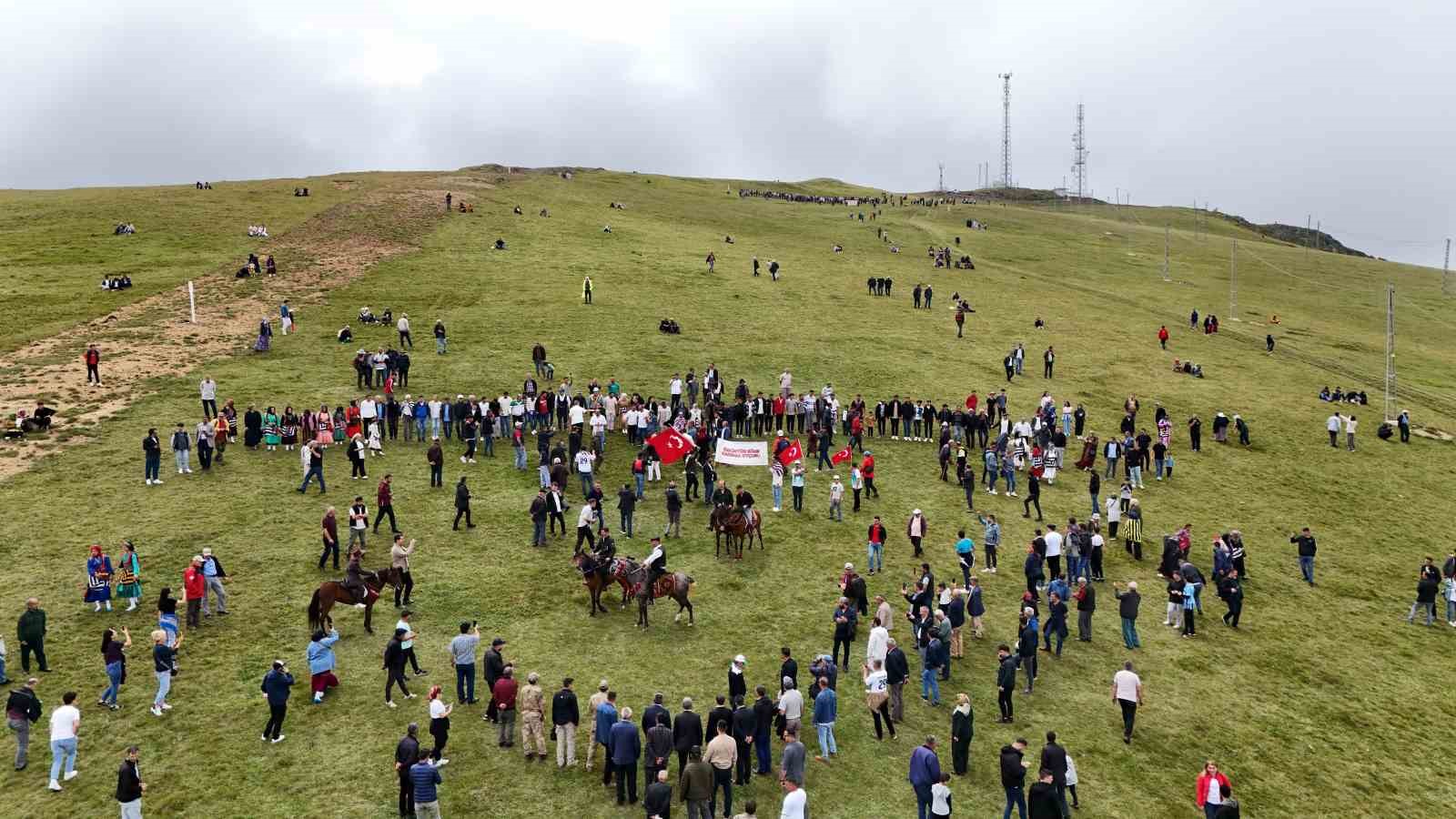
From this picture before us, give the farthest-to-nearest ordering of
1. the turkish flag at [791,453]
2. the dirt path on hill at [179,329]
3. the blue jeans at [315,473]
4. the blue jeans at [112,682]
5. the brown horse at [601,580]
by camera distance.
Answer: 1. the dirt path on hill at [179,329]
2. the turkish flag at [791,453]
3. the blue jeans at [315,473]
4. the brown horse at [601,580]
5. the blue jeans at [112,682]

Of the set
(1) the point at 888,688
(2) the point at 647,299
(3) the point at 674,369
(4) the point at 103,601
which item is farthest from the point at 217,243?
(1) the point at 888,688

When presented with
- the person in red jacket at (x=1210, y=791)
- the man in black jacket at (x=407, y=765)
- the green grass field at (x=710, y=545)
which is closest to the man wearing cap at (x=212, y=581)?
the green grass field at (x=710, y=545)

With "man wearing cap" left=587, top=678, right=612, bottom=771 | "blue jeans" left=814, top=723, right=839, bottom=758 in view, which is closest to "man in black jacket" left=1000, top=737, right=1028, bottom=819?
"blue jeans" left=814, top=723, right=839, bottom=758

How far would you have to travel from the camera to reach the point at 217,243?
6606cm

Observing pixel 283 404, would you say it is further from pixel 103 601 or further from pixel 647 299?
pixel 647 299

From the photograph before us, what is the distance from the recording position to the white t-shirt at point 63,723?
1611 centimetres

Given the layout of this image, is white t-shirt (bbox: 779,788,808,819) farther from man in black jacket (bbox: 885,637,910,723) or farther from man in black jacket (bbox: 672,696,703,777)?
man in black jacket (bbox: 885,637,910,723)

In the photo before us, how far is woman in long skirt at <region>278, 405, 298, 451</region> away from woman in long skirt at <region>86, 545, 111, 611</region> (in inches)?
472

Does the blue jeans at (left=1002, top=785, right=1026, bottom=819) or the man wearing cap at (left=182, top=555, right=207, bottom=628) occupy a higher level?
the man wearing cap at (left=182, top=555, right=207, bottom=628)

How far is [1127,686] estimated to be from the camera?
64.1ft

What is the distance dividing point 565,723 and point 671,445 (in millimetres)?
15179

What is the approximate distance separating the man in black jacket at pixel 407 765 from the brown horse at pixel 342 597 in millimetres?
6798

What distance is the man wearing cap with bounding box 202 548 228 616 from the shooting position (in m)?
22.2

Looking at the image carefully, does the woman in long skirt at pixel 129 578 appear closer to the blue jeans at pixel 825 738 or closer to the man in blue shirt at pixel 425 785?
the man in blue shirt at pixel 425 785
